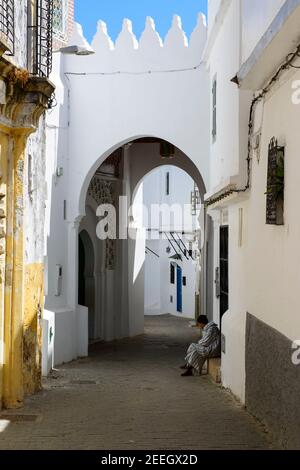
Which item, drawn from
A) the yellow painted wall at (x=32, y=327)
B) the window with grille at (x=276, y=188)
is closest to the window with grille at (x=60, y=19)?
the yellow painted wall at (x=32, y=327)

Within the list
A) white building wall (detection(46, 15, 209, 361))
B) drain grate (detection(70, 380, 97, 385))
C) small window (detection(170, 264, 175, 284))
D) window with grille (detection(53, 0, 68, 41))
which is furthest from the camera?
small window (detection(170, 264, 175, 284))

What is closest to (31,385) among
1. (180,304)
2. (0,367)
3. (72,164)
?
(0,367)

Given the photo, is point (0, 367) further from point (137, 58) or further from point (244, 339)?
point (137, 58)

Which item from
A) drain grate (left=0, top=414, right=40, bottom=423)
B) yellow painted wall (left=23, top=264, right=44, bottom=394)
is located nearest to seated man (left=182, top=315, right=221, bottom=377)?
yellow painted wall (left=23, top=264, right=44, bottom=394)

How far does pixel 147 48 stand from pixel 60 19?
1847mm

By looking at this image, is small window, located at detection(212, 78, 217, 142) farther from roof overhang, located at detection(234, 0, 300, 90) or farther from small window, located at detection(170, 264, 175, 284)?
small window, located at detection(170, 264, 175, 284)

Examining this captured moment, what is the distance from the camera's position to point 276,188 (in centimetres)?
656

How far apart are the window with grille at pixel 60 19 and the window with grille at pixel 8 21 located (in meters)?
5.51

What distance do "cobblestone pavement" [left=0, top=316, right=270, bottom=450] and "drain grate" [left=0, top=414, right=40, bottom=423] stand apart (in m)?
0.01

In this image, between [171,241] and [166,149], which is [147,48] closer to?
[166,149]

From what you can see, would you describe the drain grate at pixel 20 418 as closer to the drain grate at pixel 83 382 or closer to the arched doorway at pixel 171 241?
the drain grate at pixel 83 382

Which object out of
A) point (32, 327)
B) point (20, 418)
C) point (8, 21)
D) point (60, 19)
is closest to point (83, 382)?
point (32, 327)

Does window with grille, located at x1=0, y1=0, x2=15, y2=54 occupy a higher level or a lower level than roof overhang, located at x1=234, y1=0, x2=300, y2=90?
higher

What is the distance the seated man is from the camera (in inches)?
463
